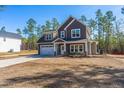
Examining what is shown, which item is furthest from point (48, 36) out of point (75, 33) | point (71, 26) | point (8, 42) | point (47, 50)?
point (8, 42)

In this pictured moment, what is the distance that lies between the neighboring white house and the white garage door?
13.2 metres

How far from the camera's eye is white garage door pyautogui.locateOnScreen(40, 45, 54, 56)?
3478cm

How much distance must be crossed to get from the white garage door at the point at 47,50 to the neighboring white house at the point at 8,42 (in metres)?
13.2

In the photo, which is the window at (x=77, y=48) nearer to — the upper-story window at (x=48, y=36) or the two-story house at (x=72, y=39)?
the two-story house at (x=72, y=39)

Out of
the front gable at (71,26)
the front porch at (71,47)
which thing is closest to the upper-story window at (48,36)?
the front porch at (71,47)

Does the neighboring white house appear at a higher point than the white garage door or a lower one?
higher

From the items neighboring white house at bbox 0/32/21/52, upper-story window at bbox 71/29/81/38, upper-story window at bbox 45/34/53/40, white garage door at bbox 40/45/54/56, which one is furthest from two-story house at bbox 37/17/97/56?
neighboring white house at bbox 0/32/21/52

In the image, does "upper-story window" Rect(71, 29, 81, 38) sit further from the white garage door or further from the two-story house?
the white garage door

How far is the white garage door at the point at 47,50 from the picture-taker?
114 feet

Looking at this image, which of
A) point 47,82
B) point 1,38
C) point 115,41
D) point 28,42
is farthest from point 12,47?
point 47,82

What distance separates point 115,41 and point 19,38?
2540 cm

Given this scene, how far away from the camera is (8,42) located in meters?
48.0
